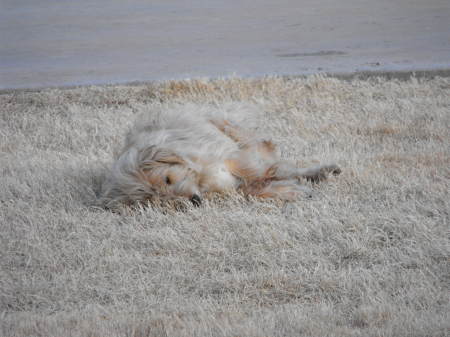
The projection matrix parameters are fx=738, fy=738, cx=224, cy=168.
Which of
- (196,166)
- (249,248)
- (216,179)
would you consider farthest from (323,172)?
(249,248)

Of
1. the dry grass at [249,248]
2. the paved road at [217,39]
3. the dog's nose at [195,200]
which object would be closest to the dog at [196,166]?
the dog's nose at [195,200]

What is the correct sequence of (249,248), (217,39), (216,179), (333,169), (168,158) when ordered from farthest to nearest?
(217,39)
(333,169)
(216,179)
(168,158)
(249,248)

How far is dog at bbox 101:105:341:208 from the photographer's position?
5.35 m

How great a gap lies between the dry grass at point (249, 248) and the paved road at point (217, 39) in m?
3.58

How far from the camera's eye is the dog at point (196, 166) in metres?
5.35

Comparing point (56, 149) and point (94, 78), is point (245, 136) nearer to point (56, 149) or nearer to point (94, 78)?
point (56, 149)

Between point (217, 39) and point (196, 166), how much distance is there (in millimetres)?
8774

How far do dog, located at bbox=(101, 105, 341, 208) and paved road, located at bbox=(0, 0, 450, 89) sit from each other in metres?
4.71

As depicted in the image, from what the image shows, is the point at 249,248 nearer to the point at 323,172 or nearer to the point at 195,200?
the point at 195,200

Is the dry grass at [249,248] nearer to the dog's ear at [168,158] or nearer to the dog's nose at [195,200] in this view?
the dog's nose at [195,200]

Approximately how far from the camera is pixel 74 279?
4305mm

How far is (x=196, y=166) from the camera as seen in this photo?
540 centimetres

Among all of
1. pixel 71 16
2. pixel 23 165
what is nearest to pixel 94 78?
pixel 23 165

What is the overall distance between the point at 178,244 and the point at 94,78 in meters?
7.16
